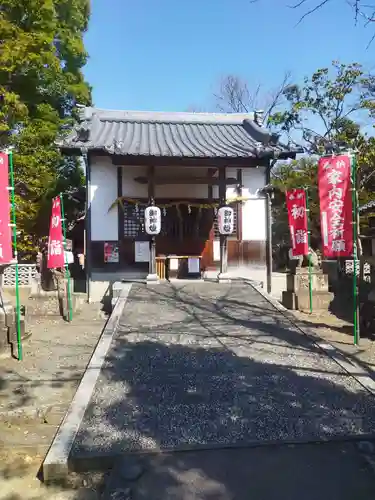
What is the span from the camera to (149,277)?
43.2 feet

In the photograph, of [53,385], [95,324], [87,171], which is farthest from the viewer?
[87,171]

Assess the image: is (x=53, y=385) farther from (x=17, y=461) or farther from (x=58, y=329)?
(x=58, y=329)

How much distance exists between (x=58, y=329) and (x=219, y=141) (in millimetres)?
9322

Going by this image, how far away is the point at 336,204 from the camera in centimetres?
866

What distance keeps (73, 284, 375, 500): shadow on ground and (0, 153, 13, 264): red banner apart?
102 inches

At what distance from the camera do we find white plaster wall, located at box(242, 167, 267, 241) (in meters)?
15.3

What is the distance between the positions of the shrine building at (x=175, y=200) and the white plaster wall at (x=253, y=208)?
4 centimetres

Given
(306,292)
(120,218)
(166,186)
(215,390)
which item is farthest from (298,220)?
(215,390)

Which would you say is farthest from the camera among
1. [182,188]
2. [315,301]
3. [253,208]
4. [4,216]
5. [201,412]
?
[253,208]

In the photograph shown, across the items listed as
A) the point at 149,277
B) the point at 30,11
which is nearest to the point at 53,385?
the point at 149,277

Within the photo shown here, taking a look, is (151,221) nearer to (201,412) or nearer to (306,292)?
(306,292)

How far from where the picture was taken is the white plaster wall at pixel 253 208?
1534cm

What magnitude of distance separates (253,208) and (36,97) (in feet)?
34.8

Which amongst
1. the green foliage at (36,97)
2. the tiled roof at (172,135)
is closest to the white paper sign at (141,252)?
the tiled roof at (172,135)
